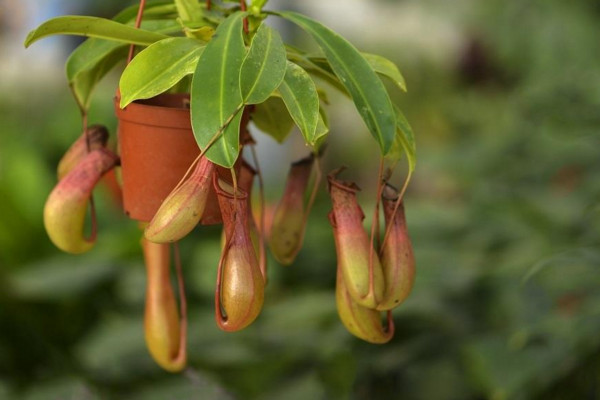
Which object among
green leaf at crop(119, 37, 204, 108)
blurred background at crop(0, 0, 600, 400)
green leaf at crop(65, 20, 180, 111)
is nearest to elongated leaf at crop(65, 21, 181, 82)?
green leaf at crop(65, 20, 180, 111)

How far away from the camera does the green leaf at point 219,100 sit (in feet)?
2.15

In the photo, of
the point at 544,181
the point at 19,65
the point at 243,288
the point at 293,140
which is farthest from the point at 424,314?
the point at 19,65

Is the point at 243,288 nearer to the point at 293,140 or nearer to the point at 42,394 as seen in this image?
the point at 42,394

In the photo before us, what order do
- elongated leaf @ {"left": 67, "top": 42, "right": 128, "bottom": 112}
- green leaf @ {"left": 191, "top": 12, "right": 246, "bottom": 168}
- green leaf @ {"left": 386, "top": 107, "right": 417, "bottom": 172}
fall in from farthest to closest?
elongated leaf @ {"left": 67, "top": 42, "right": 128, "bottom": 112}
green leaf @ {"left": 386, "top": 107, "right": 417, "bottom": 172}
green leaf @ {"left": 191, "top": 12, "right": 246, "bottom": 168}

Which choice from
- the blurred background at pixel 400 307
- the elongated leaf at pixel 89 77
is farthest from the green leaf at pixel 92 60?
the blurred background at pixel 400 307

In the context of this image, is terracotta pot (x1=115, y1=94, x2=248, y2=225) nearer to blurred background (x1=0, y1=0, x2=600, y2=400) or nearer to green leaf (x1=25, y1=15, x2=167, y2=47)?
green leaf (x1=25, y1=15, x2=167, y2=47)

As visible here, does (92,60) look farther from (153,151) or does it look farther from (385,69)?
(385,69)

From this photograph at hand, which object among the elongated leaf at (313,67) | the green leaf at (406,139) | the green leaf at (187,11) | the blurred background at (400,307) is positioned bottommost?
the blurred background at (400,307)

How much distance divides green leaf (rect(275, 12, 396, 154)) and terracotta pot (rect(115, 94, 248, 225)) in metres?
0.14

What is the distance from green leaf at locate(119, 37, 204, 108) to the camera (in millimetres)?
705

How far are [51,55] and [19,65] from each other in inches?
10.1

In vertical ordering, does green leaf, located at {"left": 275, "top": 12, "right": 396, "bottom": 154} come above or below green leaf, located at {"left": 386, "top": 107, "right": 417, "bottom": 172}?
above

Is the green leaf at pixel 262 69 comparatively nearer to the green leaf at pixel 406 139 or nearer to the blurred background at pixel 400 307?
the green leaf at pixel 406 139

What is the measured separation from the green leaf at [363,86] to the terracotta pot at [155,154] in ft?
0.46
